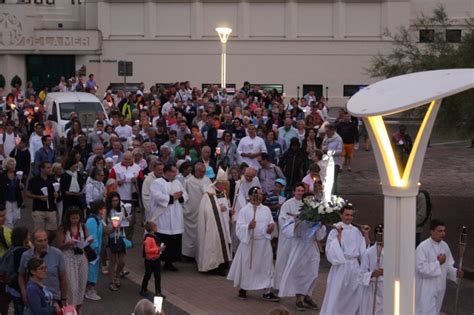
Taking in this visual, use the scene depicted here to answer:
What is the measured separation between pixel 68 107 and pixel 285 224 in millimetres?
15036

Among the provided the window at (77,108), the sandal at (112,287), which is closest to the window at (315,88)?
the window at (77,108)

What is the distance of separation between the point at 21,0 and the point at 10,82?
3.88 m

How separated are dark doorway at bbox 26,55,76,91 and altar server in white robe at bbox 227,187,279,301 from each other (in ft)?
102

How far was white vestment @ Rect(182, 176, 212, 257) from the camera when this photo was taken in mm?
15914

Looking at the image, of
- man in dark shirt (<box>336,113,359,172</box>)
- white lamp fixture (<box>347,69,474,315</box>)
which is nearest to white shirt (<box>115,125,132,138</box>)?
man in dark shirt (<box>336,113,359,172</box>)

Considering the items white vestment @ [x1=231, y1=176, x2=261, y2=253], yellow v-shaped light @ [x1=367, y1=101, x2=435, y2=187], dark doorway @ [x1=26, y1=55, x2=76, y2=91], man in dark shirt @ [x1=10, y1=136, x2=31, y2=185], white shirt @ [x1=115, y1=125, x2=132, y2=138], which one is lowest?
white vestment @ [x1=231, y1=176, x2=261, y2=253]

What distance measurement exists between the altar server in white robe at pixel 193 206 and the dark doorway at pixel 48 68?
28611 mm

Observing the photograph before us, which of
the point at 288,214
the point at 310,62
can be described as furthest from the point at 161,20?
the point at 288,214

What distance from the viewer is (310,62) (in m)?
43.3

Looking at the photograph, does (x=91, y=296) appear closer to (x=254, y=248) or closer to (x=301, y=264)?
(x=254, y=248)

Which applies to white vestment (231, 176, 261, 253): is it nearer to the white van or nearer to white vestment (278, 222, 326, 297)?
white vestment (278, 222, 326, 297)

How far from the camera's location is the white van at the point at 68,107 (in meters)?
26.3

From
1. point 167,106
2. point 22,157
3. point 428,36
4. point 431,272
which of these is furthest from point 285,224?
point 167,106

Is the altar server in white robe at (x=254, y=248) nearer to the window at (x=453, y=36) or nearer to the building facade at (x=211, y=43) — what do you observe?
the window at (x=453, y=36)
